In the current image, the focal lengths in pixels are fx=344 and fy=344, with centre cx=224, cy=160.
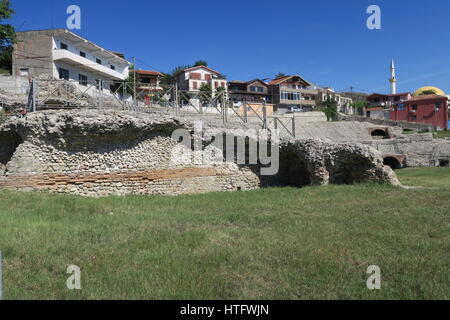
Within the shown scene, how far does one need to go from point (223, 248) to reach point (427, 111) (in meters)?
66.2

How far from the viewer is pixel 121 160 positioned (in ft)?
43.2

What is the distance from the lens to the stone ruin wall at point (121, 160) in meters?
12.1

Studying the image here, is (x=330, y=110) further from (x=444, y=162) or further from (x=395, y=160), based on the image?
(x=444, y=162)

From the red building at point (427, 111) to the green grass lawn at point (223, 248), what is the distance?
58.4m

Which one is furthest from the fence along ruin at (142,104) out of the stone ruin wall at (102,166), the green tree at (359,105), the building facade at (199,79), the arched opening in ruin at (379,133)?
the green tree at (359,105)

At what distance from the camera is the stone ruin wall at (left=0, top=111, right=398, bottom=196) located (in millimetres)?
12148

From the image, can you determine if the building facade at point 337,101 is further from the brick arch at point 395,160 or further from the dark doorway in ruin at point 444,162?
the dark doorway in ruin at point 444,162

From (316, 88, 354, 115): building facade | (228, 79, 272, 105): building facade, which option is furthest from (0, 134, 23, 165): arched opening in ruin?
(316, 88, 354, 115): building facade

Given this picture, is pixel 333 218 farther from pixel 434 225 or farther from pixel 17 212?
pixel 17 212

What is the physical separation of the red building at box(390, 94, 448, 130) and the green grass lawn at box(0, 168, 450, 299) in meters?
58.4

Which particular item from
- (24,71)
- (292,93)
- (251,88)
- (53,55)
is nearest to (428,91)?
(292,93)
